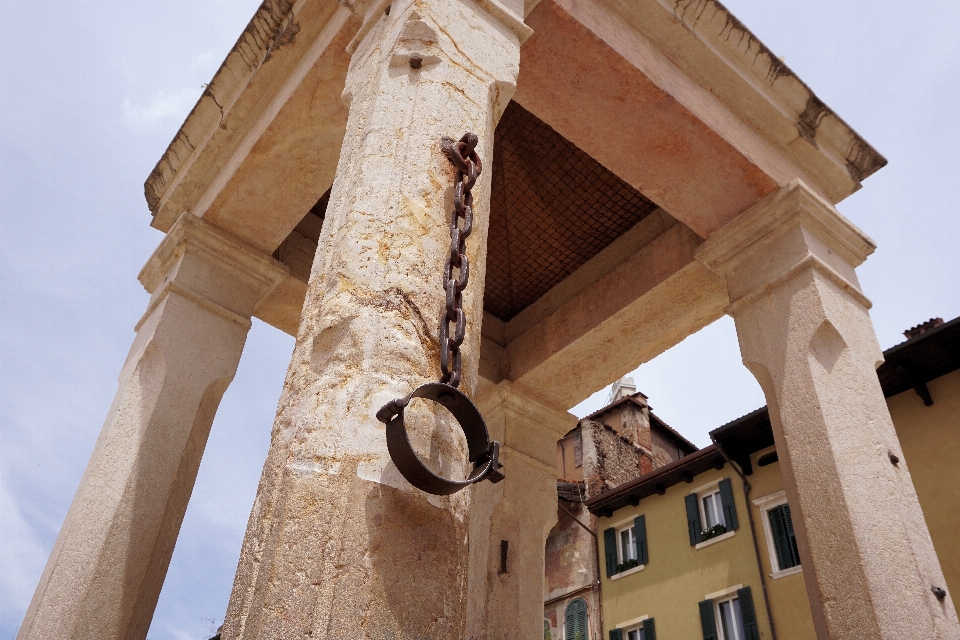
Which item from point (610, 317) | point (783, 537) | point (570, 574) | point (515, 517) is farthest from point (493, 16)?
point (570, 574)

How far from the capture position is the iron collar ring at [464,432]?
2.08 m

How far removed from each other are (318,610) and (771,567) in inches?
624

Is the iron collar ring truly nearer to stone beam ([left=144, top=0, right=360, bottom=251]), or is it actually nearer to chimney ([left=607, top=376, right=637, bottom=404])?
stone beam ([left=144, top=0, right=360, bottom=251])

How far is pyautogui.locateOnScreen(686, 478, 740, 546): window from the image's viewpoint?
1719 cm

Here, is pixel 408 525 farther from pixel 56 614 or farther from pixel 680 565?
pixel 680 565

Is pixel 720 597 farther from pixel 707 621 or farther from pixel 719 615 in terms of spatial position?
pixel 707 621

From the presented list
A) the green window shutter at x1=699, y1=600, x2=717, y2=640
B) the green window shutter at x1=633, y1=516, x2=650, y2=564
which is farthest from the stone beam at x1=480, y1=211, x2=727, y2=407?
the green window shutter at x1=633, y1=516, x2=650, y2=564

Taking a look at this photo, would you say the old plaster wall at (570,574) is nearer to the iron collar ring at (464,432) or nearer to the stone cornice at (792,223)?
the stone cornice at (792,223)

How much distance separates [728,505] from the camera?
17219 mm

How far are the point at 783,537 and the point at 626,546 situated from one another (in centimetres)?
494

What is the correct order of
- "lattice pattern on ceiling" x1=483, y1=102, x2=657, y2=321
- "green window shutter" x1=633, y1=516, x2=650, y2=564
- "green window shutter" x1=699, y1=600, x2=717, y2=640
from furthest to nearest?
"green window shutter" x1=633, y1=516, x2=650, y2=564 → "green window shutter" x1=699, y1=600, x2=717, y2=640 → "lattice pattern on ceiling" x1=483, y1=102, x2=657, y2=321

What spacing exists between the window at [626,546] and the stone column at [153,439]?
15.5m

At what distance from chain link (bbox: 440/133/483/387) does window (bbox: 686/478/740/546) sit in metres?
15.8

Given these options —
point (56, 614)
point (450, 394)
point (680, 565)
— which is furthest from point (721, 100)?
point (680, 565)
